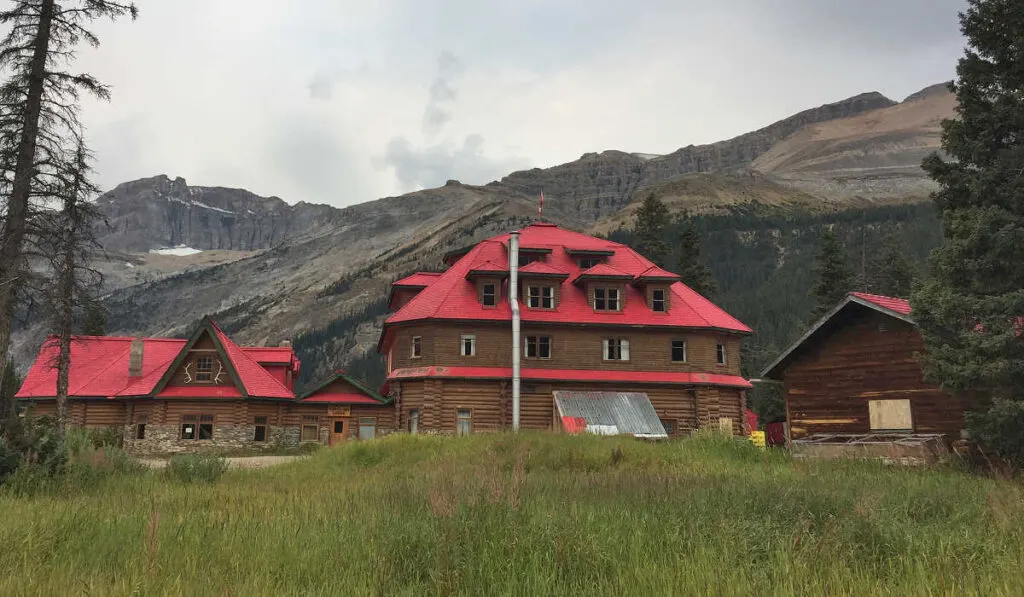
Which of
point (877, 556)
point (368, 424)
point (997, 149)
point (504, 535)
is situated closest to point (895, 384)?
point (997, 149)

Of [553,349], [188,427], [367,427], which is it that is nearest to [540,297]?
[553,349]

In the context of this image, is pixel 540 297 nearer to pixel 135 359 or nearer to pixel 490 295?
pixel 490 295

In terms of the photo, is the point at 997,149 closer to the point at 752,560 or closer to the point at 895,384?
the point at 895,384

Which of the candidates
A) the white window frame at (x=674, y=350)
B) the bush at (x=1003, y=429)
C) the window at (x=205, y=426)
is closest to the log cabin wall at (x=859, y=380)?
the bush at (x=1003, y=429)

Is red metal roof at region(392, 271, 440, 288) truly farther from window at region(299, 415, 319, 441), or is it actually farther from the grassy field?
the grassy field

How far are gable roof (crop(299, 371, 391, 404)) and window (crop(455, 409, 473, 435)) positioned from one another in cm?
1051

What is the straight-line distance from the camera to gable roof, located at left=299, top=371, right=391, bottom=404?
149ft

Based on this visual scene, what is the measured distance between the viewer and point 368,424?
46875 mm

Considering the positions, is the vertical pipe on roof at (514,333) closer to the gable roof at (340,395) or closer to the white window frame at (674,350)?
the white window frame at (674,350)

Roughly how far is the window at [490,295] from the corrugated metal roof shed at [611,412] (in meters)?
6.50

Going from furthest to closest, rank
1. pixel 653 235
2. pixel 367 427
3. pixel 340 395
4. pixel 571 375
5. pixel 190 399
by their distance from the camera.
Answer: pixel 653 235, pixel 367 427, pixel 340 395, pixel 190 399, pixel 571 375

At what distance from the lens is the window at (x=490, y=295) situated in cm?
3978

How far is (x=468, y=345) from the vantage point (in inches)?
1523

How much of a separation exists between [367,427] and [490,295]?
572 inches
